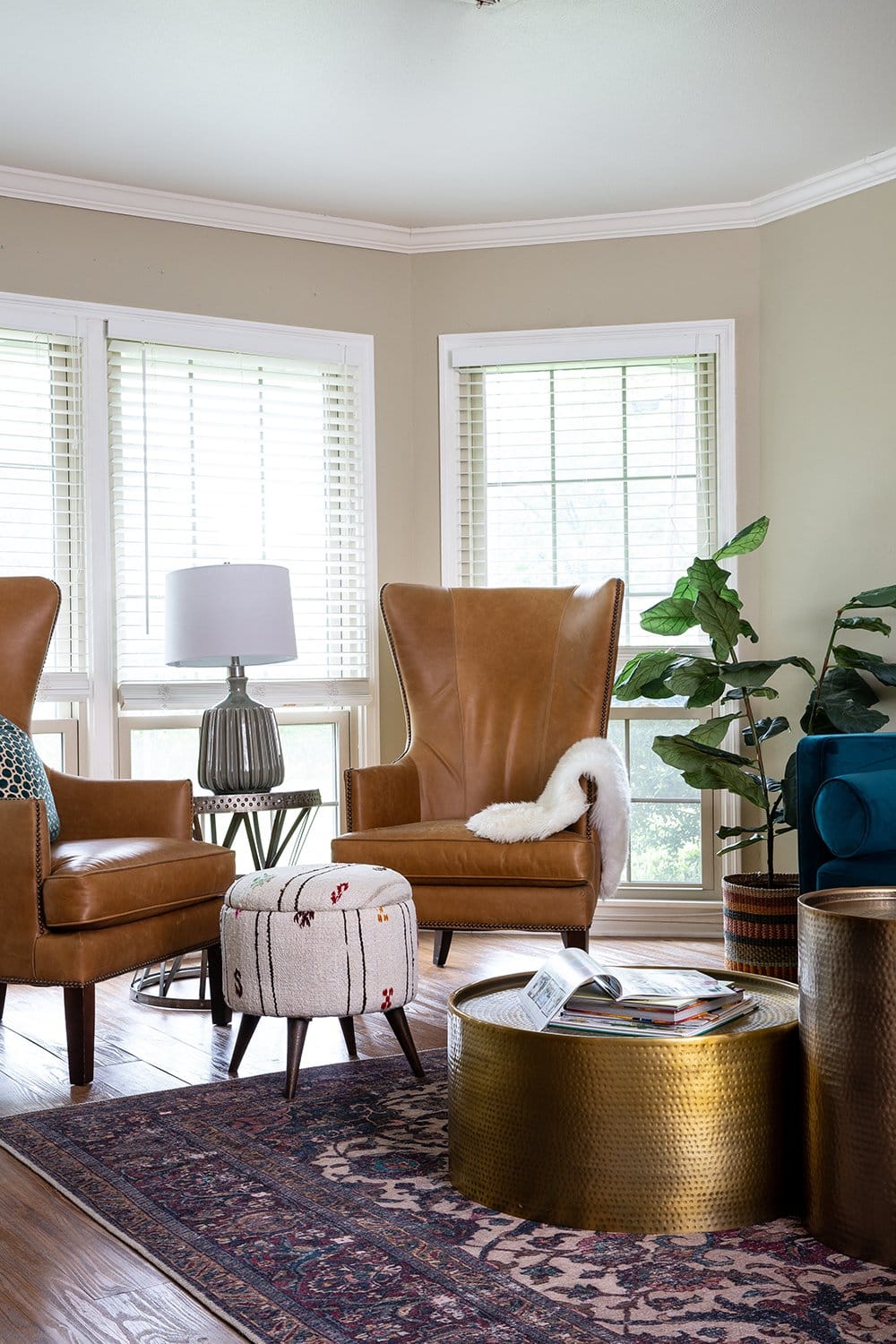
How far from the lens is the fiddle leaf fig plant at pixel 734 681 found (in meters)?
3.98

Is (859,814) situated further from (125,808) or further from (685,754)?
(125,808)

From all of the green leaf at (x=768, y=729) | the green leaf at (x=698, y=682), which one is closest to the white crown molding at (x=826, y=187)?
the green leaf at (x=698, y=682)

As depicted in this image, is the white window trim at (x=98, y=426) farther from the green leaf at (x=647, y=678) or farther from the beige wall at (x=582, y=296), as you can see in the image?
the green leaf at (x=647, y=678)

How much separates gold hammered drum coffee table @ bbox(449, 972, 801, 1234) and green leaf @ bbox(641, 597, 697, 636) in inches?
90.8

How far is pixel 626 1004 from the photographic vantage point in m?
2.01

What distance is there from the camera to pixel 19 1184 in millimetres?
2234

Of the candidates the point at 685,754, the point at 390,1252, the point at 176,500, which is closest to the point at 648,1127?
the point at 390,1252

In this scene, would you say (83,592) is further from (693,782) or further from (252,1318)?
(252,1318)

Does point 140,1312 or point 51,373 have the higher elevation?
point 51,373

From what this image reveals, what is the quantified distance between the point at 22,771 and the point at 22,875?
1.12ft

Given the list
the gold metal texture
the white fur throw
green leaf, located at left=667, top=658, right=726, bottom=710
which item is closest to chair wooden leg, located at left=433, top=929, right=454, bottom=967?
the white fur throw

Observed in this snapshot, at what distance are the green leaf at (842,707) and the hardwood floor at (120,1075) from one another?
2.74 ft

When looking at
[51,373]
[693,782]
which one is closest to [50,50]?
[51,373]

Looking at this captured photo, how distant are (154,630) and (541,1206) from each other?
2839 mm
